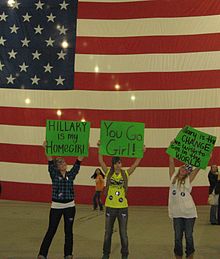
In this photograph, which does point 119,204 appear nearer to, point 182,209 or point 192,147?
point 182,209

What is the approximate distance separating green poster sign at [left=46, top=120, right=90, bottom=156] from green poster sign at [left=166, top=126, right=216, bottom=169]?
1173 millimetres

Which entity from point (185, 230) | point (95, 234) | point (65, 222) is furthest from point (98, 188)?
point (185, 230)

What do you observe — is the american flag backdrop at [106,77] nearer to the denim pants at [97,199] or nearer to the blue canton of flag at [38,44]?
the blue canton of flag at [38,44]

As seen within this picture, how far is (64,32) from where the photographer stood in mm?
14016

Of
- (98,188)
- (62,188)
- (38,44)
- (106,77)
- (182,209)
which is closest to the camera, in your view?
(182,209)

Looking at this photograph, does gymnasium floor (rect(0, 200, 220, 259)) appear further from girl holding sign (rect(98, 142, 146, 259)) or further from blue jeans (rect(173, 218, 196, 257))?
blue jeans (rect(173, 218, 196, 257))

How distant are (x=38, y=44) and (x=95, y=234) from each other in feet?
22.9

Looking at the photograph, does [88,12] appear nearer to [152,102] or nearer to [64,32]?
[64,32]

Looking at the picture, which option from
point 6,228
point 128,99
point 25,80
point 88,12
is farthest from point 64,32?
point 6,228

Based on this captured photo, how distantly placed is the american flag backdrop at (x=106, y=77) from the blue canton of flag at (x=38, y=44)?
3 centimetres

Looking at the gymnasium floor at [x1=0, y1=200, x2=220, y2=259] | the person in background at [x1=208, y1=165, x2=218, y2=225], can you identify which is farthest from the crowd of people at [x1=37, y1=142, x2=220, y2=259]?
the person in background at [x1=208, y1=165, x2=218, y2=225]

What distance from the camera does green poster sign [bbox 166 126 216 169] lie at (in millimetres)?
6352

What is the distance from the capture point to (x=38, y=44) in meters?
14.0

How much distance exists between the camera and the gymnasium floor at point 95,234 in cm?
725
